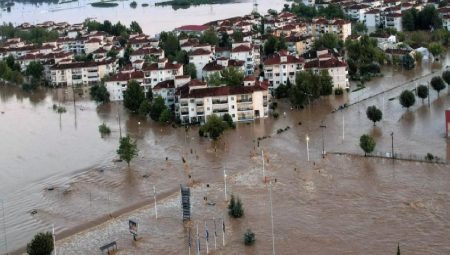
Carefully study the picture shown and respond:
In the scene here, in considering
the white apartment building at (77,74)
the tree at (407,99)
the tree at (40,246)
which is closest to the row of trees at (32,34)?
the white apartment building at (77,74)

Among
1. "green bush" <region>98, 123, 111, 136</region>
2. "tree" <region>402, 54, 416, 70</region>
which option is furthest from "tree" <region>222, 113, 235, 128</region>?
"tree" <region>402, 54, 416, 70</region>

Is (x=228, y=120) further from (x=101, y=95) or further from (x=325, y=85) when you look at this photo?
(x=101, y=95)

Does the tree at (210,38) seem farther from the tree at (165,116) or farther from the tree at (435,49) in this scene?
the tree at (165,116)

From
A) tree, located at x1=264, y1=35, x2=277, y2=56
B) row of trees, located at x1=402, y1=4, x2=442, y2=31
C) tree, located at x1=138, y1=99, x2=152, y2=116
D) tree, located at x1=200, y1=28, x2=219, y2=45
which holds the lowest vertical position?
tree, located at x1=138, y1=99, x2=152, y2=116

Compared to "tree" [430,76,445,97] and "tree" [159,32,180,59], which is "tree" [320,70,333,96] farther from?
"tree" [159,32,180,59]

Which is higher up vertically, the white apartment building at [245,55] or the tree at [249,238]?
the white apartment building at [245,55]

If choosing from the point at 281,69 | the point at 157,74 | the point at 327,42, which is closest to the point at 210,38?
the point at 327,42
